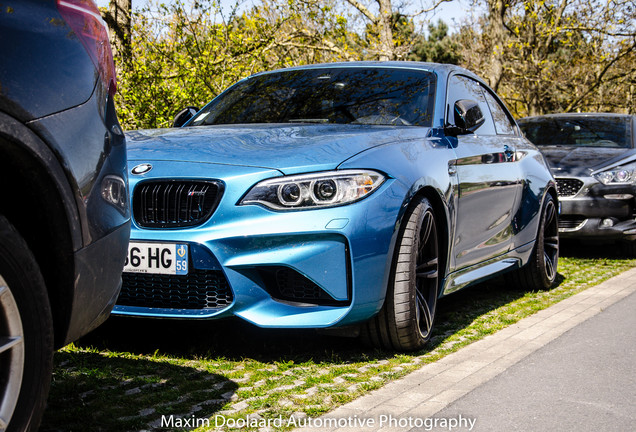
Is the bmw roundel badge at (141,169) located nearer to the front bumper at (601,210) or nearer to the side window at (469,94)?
the side window at (469,94)

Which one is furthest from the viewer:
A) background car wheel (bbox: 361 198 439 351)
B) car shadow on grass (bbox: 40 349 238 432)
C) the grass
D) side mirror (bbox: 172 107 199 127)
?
side mirror (bbox: 172 107 199 127)

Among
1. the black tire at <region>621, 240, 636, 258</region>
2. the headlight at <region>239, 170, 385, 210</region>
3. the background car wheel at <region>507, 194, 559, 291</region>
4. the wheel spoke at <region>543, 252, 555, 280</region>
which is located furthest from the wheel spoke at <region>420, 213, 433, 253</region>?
the black tire at <region>621, 240, 636, 258</region>

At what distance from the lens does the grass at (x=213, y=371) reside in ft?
11.4

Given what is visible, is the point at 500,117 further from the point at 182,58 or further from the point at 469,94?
the point at 182,58

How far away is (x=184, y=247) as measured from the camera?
158 inches

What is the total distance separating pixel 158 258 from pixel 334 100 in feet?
6.18

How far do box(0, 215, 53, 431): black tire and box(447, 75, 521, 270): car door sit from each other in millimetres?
3091

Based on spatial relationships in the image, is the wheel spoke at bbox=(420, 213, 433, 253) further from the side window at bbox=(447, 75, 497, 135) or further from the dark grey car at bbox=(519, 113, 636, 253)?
the dark grey car at bbox=(519, 113, 636, 253)

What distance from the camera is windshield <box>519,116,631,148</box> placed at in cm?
1057

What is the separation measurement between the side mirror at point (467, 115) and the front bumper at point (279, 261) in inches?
59.0

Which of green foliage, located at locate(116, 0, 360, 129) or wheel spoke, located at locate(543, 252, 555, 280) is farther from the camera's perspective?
green foliage, located at locate(116, 0, 360, 129)

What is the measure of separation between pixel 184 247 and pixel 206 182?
1.10 ft

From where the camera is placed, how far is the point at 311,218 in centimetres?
397

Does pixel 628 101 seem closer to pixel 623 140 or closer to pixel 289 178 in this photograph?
pixel 623 140
